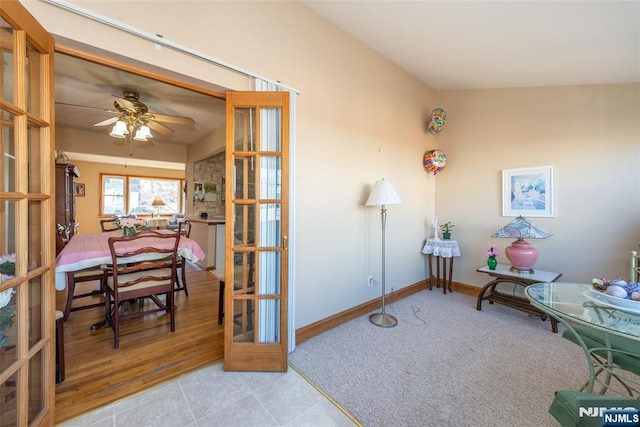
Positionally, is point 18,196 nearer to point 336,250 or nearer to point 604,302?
point 336,250

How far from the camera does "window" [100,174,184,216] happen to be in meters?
7.93

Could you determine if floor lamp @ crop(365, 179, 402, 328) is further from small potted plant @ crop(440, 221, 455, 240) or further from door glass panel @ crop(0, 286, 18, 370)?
door glass panel @ crop(0, 286, 18, 370)

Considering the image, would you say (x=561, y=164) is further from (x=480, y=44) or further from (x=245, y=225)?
(x=245, y=225)

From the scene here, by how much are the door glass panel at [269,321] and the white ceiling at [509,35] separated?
2.79 m

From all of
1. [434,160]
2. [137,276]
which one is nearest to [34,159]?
[137,276]

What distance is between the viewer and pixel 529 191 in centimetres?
328

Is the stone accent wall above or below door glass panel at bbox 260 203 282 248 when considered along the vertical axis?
above

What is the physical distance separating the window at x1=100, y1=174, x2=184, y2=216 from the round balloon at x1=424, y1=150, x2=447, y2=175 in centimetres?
843

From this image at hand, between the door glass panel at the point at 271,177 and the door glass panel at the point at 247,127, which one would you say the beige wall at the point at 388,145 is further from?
the door glass panel at the point at 271,177

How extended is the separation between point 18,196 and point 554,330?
4359 mm

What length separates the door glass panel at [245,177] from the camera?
2.02 meters

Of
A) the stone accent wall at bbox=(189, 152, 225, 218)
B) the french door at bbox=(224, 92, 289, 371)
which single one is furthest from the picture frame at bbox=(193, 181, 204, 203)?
the french door at bbox=(224, 92, 289, 371)

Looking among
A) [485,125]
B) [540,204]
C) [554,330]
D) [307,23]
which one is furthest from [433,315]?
[307,23]

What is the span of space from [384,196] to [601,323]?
1.77 metres
